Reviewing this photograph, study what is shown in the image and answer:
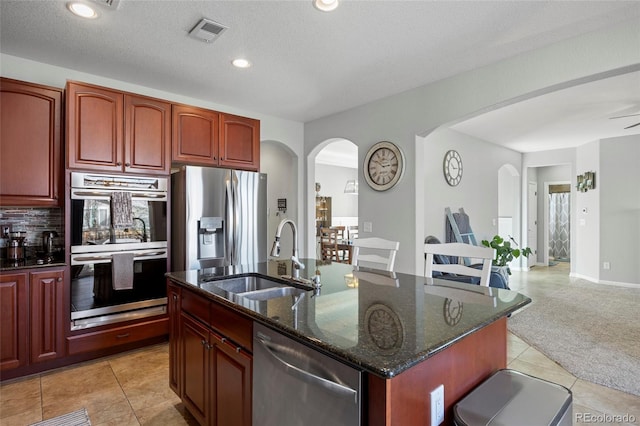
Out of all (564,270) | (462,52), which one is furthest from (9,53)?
(564,270)

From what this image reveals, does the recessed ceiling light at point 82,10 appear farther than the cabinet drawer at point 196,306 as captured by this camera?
Yes

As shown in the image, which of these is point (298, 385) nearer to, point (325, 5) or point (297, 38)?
point (325, 5)

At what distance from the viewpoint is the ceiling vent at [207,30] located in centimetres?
232

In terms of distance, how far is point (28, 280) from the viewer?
254cm

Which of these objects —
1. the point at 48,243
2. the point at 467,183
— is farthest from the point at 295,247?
the point at 467,183

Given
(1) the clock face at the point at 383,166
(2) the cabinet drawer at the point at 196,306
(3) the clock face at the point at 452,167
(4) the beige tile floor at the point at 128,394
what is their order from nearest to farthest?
(2) the cabinet drawer at the point at 196,306
(4) the beige tile floor at the point at 128,394
(1) the clock face at the point at 383,166
(3) the clock face at the point at 452,167

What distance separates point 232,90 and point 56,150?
1694mm

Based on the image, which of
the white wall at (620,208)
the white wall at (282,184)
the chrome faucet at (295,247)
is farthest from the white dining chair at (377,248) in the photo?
the white wall at (620,208)

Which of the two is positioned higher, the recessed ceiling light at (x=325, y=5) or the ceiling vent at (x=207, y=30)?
the ceiling vent at (x=207, y=30)

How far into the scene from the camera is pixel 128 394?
2391 mm

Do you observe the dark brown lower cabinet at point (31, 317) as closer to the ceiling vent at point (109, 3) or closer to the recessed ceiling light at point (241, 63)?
the ceiling vent at point (109, 3)

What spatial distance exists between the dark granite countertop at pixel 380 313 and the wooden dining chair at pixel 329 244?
482cm

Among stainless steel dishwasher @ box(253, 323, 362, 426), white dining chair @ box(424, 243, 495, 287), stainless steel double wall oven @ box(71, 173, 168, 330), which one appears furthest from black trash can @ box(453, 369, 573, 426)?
stainless steel double wall oven @ box(71, 173, 168, 330)

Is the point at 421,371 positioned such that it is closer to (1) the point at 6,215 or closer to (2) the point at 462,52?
(2) the point at 462,52
